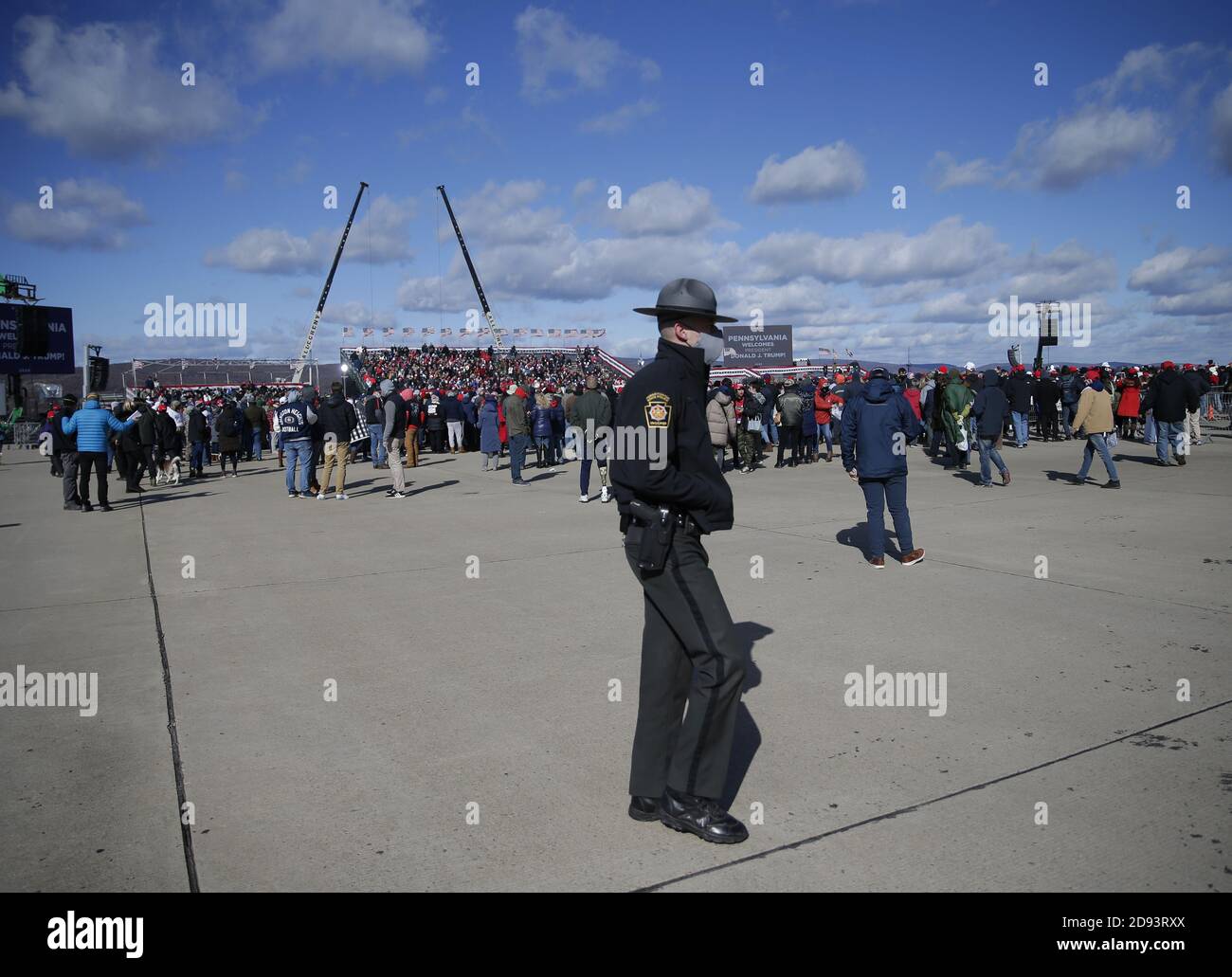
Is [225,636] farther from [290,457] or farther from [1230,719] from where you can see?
[290,457]

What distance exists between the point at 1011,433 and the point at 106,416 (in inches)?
829

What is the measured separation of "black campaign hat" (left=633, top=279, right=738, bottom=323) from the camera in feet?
10.6

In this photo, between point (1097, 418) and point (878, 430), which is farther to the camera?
point (1097, 418)

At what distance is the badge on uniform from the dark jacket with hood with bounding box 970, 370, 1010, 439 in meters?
10.8

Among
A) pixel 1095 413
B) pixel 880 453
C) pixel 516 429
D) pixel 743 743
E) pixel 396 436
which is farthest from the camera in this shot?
pixel 516 429

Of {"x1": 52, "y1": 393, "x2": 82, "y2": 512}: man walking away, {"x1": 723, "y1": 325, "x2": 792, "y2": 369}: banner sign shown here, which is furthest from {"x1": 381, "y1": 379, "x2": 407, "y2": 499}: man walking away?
{"x1": 723, "y1": 325, "x2": 792, "y2": 369}: banner sign

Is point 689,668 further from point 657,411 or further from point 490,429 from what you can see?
point 490,429

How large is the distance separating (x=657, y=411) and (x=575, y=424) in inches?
419

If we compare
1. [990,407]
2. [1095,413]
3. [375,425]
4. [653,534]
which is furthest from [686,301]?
[375,425]

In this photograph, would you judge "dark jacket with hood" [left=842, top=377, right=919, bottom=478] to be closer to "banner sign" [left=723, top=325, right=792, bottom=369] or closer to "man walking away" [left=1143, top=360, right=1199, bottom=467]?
"man walking away" [left=1143, top=360, right=1199, bottom=467]

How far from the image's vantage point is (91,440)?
13.2 m
